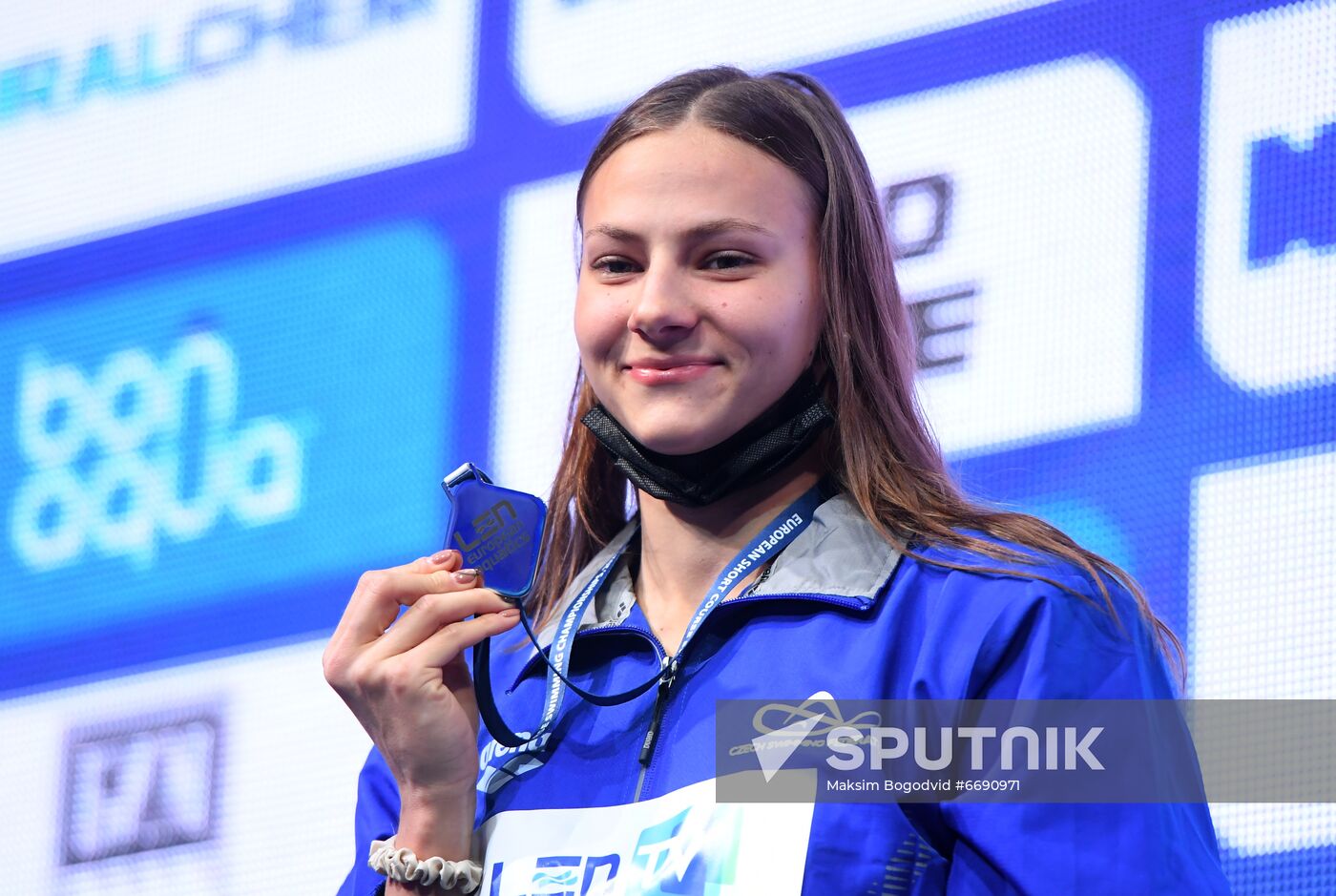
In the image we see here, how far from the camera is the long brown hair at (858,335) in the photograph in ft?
4.95

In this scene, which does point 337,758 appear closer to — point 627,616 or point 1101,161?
point 627,616

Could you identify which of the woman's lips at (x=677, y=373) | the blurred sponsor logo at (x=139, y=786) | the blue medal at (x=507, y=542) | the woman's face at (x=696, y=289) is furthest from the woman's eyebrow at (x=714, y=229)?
the blurred sponsor logo at (x=139, y=786)

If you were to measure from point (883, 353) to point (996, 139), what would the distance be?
21.6 inches

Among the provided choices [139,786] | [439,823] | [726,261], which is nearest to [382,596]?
[439,823]

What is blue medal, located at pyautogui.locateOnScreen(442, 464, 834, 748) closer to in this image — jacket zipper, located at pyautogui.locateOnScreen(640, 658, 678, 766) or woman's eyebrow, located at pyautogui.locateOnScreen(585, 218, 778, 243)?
jacket zipper, located at pyautogui.locateOnScreen(640, 658, 678, 766)

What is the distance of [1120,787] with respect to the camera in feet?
4.35

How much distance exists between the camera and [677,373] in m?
1.52

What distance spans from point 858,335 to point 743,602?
27cm

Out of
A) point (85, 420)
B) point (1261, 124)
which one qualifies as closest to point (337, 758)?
point (85, 420)

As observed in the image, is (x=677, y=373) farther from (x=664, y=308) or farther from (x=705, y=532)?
(x=705, y=532)

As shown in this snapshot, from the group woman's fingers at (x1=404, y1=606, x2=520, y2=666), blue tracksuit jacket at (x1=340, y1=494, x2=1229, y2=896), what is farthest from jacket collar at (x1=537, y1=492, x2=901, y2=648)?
woman's fingers at (x1=404, y1=606, x2=520, y2=666)

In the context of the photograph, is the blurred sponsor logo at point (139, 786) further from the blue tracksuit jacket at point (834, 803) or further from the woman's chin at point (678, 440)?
the woman's chin at point (678, 440)

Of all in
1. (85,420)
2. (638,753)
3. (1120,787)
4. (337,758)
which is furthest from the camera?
(85,420)

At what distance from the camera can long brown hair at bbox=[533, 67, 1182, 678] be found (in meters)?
1.51
